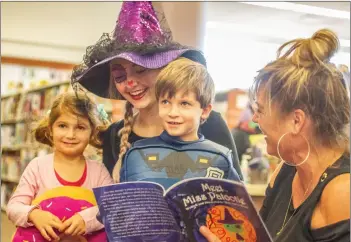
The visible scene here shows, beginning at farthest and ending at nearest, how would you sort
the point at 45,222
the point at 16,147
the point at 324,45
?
the point at 16,147
the point at 45,222
the point at 324,45

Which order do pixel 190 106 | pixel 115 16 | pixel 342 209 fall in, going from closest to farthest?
pixel 342 209 → pixel 190 106 → pixel 115 16

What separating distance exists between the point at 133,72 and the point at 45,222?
330mm

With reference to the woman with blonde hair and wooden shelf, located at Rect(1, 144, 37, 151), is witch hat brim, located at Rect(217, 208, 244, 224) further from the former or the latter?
wooden shelf, located at Rect(1, 144, 37, 151)

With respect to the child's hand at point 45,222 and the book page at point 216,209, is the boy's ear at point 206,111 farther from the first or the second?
the child's hand at point 45,222

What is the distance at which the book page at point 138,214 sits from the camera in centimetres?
83

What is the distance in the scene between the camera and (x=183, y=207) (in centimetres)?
81

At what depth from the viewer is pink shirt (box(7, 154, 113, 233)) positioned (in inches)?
35.8

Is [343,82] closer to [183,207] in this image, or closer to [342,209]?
[342,209]

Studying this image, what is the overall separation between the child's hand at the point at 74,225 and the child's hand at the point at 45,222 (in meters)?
0.01

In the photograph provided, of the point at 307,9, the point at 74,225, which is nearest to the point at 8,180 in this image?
the point at 74,225

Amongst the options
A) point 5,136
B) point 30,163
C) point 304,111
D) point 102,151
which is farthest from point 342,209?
point 5,136

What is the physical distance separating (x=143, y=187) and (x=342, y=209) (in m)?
0.34

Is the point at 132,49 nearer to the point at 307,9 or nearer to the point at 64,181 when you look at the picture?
the point at 64,181

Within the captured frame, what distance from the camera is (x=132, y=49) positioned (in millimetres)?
910
